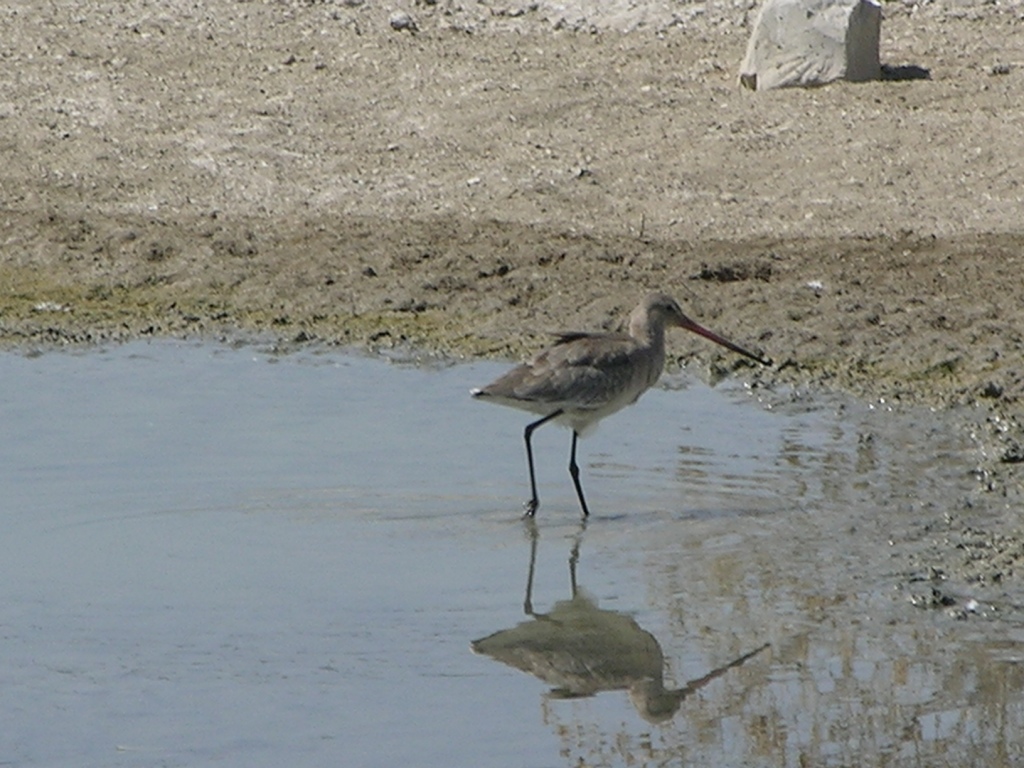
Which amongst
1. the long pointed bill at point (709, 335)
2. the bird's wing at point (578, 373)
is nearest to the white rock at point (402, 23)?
the long pointed bill at point (709, 335)

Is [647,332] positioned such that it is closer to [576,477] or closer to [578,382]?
[578,382]

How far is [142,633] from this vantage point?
752cm

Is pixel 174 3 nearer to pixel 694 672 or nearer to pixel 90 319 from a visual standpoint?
pixel 90 319

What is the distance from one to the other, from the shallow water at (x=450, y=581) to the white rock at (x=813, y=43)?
423 centimetres

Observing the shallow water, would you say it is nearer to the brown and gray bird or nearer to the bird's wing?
the brown and gray bird

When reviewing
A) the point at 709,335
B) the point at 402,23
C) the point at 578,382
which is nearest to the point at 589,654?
the point at 578,382

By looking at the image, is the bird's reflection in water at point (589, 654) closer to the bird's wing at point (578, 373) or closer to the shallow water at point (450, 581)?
the shallow water at point (450, 581)

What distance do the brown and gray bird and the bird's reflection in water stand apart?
1.30m

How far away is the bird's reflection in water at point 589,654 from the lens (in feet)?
23.1

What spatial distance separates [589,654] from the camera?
7559 millimetres

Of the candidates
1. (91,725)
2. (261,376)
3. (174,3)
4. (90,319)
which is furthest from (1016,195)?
(91,725)

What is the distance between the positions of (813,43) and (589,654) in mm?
7826

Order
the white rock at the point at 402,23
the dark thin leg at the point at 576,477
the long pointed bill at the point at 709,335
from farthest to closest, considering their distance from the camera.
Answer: the white rock at the point at 402,23 < the long pointed bill at the point at 709,335 < the dark thin leg at the point at 576,477

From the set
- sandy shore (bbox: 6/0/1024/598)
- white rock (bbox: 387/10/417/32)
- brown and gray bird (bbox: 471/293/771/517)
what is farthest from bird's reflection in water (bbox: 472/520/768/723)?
white rock (bbox: 387/10/417/32)
